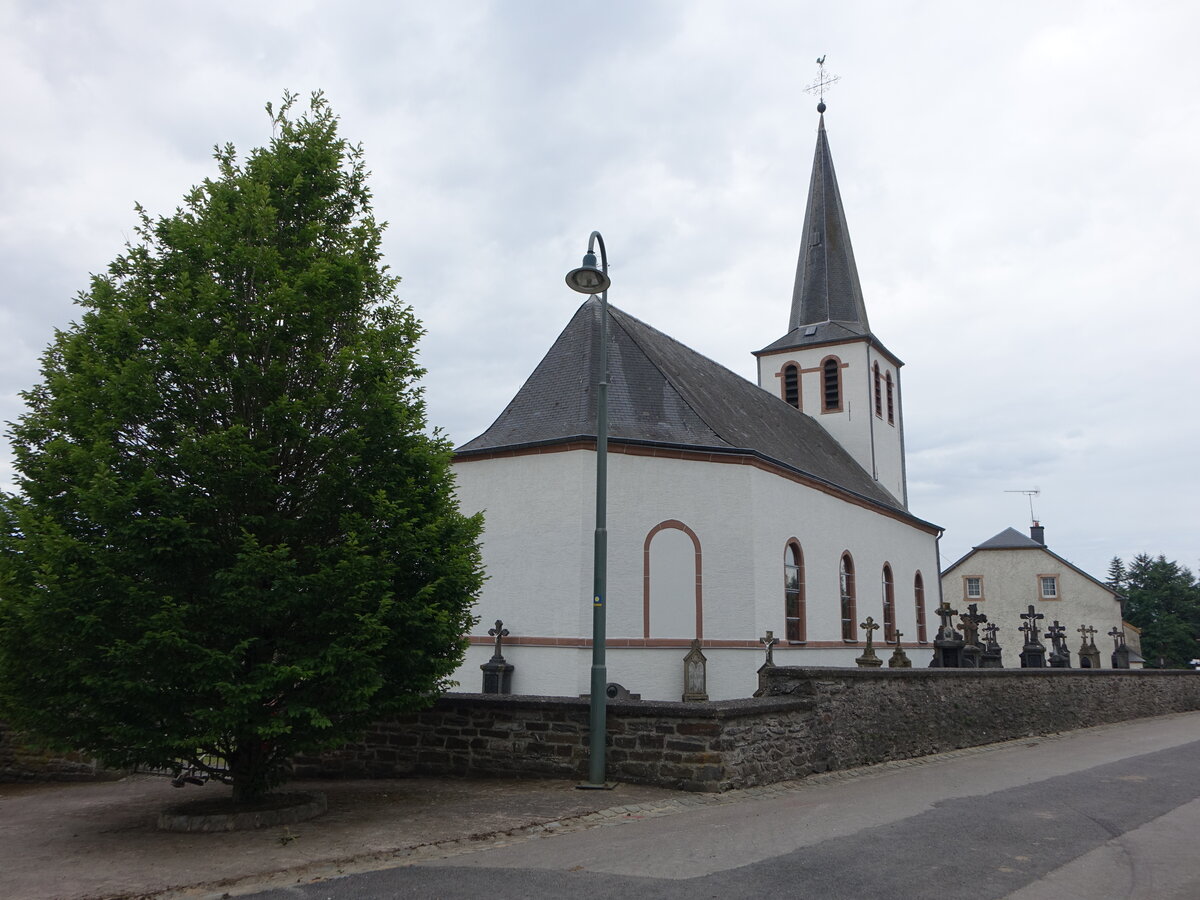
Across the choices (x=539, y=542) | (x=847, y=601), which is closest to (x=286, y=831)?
(x=539, y=542)

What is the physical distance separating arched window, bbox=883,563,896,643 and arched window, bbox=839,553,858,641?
8.87 feet

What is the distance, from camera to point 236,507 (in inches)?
340

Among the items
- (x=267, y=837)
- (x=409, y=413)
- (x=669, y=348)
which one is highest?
(x=669, y=348)

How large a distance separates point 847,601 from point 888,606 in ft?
12.1

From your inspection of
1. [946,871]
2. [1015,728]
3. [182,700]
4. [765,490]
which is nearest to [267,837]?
[182,700]

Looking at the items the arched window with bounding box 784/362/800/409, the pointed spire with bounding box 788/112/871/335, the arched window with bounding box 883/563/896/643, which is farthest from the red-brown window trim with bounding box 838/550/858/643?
the pointed spire with bounding box 788/112/871/335

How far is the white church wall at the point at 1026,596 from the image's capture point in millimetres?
44188

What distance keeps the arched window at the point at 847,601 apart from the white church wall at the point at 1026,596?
24896mm

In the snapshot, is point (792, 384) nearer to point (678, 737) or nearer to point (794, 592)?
point (794, 592)

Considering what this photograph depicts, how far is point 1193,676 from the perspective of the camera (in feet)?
94.9

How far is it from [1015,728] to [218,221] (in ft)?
53.1

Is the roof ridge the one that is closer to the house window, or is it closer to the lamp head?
the lamp head

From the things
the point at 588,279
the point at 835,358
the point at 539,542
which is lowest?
the point at 539,542

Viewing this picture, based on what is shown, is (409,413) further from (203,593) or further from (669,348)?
(669,348)
